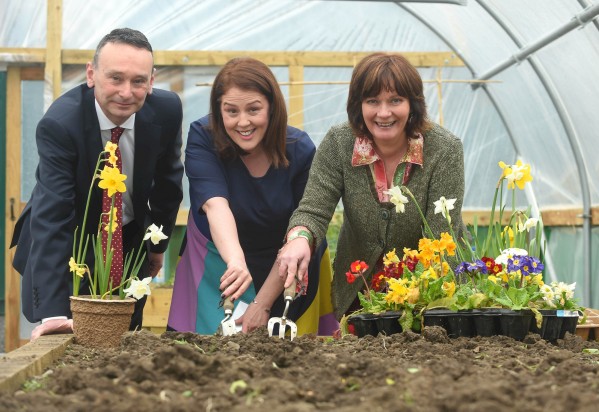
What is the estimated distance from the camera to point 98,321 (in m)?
2.81

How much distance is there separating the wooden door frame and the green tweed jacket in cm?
429

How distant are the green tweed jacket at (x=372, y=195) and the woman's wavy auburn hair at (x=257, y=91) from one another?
0.21 metres

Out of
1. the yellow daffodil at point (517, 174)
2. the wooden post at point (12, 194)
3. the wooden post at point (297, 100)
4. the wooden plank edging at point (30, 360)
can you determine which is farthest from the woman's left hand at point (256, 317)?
the wooden post at point (12, 194)

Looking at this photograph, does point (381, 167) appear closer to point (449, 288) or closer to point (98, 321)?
point (449, 288)

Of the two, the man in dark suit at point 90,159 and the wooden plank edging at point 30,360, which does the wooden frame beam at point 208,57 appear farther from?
the wooden plank edging at point 30,360

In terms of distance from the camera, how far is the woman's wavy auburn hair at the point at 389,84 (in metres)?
3.02

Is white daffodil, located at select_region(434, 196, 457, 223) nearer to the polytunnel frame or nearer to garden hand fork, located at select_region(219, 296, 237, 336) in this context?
garden hand fork, located at select_region(219, 296, 237, 336)

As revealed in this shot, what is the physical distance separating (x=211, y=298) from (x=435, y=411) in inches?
80.2

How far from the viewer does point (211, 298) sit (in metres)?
3.56

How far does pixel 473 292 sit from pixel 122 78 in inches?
53.8

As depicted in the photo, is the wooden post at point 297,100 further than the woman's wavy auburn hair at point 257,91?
Yes

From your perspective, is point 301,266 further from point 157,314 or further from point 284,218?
point 157,314

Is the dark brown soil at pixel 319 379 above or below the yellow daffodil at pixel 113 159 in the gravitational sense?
below

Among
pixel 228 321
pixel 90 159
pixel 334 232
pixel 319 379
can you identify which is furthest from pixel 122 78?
pixel 334 232
